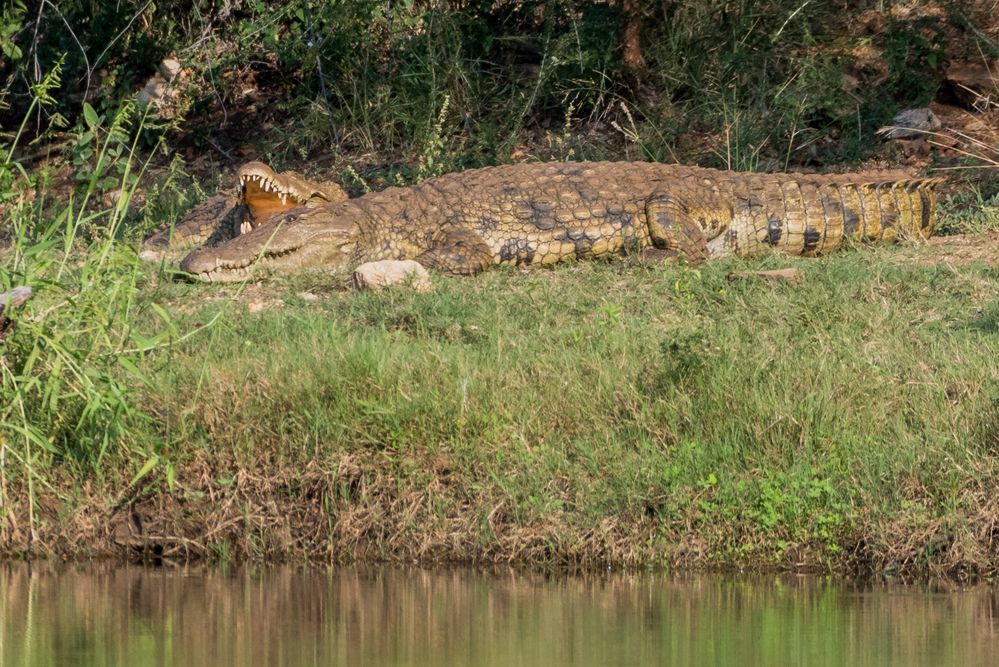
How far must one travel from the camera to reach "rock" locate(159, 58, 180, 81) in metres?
12.6

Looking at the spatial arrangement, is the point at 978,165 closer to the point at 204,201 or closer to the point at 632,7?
the point at 632,7

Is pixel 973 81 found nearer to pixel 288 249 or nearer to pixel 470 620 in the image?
pixel 288 249

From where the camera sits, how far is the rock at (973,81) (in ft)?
35.3

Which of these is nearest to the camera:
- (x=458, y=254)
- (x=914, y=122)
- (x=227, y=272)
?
(x=227, y=272)

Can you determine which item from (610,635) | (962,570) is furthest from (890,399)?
(610,635)

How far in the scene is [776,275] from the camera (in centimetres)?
762

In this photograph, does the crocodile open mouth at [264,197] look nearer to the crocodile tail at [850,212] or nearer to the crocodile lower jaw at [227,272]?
the crocodile lower jaw at [227,272]

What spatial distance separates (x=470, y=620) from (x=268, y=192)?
5280mm

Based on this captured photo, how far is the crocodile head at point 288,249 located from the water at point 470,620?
3.10 metres

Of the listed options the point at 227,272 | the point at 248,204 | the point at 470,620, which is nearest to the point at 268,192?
the point at 248,204

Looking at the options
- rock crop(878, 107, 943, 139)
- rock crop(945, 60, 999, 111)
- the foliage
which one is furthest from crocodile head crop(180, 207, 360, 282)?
rock crop(945, 60, 999, 111)

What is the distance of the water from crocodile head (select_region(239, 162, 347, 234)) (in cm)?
423

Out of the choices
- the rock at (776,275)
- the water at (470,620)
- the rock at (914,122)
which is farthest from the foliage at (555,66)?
the water at (470,620)

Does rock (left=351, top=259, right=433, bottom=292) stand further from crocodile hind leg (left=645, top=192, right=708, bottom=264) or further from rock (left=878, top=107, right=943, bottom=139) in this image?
rock (left=878, top=107, right=943, bottom=139)
